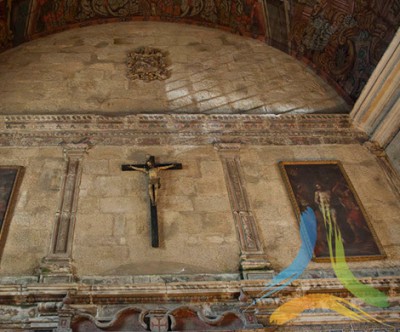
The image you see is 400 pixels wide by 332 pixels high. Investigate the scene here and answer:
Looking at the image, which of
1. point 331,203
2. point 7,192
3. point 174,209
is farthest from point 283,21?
point 7,192

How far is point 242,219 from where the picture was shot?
23.0ft

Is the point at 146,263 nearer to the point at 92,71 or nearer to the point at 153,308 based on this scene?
the point at 153,308

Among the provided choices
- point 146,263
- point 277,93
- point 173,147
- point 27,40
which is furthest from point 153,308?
point 27,40

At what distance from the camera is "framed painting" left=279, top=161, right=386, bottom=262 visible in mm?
6785

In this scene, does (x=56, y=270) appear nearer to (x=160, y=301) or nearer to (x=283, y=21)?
(x=160, y=301)

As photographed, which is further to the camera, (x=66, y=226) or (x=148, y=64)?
(x=148, y=64)

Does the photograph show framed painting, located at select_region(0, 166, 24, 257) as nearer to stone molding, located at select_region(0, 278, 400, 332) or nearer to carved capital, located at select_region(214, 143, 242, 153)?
stone molding, located at select_region(0, 278, 400, 332)

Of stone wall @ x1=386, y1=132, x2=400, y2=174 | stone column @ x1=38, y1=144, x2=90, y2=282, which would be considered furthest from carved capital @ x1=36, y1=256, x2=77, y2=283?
stone wall @ x1=386, y1=132, x2=400, y2=174

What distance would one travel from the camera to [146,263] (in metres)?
6.33

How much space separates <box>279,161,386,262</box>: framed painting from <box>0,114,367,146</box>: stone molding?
0.74 m

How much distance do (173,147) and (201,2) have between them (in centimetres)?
453

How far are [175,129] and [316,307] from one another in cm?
381

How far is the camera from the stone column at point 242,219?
634cm

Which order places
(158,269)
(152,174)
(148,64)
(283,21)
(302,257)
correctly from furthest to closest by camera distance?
1. (283,21)
2. (148,64)
3. (152,174)
4. (302,257)
5. (158,269)
